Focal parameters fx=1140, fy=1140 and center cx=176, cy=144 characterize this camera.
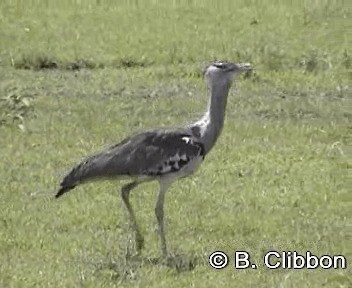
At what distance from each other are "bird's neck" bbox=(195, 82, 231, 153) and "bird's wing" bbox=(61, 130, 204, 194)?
9cm

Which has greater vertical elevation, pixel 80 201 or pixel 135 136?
pixel 135 136

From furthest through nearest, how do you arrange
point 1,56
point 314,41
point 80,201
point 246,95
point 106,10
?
point 106,10, point 314,41, point 1,56, point 246,95, point 80,201

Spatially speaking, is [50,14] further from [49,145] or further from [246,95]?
[49,145]

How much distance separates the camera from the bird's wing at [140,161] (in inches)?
274

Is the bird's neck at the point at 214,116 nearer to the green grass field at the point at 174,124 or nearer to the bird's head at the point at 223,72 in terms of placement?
the bird's head at the point at 223,72

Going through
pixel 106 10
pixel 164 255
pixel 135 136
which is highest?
pixel 135 136

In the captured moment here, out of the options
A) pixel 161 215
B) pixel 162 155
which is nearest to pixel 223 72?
pixel 162 155

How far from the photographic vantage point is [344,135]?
38.3 feet

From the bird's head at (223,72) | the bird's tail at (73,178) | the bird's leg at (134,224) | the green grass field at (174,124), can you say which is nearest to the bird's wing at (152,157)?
the bird's tail at (73,178)

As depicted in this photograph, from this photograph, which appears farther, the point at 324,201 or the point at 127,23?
the point at 127,23

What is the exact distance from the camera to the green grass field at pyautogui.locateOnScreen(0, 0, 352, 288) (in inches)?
280

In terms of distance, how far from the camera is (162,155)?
22.9 feet

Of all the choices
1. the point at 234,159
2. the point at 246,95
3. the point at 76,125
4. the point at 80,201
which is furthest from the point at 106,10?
the point at 80,201

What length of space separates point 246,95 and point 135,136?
6494 millimetres
